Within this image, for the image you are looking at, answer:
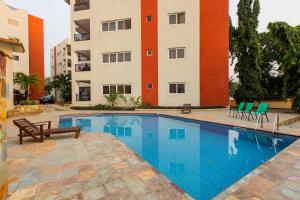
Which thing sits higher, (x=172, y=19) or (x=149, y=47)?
(x=172, y=19)

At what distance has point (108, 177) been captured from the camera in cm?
371

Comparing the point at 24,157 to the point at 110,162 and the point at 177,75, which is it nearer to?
the point at 110,162

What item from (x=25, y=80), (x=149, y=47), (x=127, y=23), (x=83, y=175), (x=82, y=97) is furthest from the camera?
(x=25, y=80)

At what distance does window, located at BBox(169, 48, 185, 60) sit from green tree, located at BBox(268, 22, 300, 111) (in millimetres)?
7455

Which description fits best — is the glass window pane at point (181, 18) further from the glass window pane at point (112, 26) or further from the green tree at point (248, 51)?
the glass window pane at point (112, 26)

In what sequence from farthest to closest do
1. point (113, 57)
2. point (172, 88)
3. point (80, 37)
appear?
point (80, 37), point (113, 57), point (172, 88)

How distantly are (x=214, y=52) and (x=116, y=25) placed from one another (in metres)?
10.7

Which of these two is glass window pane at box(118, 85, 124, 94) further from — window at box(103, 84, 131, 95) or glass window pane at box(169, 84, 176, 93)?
glass window pane at box(169, 84, 176, 93)

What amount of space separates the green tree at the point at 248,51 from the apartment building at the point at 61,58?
36.2 meters

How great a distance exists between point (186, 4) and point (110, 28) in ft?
27.3

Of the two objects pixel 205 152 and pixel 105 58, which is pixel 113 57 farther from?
pixel 205 152

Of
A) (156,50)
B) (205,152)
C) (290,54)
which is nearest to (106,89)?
(156,50)

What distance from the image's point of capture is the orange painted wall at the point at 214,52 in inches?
695

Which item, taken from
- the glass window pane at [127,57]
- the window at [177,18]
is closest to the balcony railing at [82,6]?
the glass window pane at [127,57]
